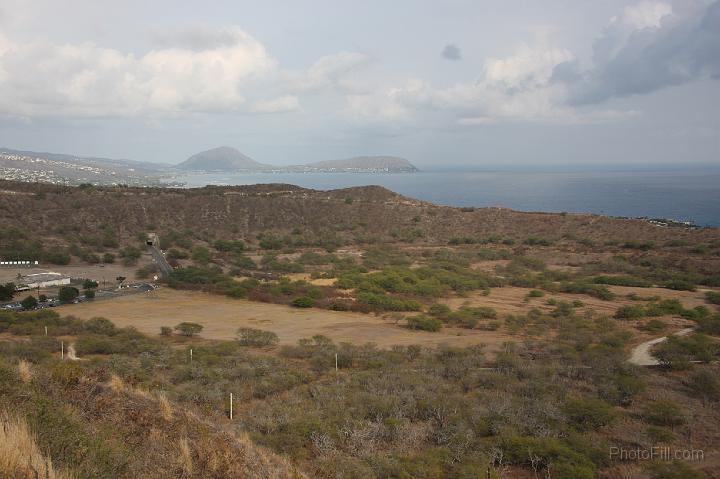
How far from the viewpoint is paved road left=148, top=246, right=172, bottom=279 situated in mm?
38925

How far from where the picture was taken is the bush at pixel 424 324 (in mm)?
24422

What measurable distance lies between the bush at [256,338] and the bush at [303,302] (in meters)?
8.28

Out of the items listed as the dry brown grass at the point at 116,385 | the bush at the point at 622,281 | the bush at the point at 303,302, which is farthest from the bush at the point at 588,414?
the bush at the point at 622,281

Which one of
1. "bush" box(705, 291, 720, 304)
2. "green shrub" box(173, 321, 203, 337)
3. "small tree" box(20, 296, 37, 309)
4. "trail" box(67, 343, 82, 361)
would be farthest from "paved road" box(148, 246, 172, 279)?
"bush" box(705, 291, 720, 304)

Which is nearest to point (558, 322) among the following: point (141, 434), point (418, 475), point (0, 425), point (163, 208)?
Answer: point (418, 475)

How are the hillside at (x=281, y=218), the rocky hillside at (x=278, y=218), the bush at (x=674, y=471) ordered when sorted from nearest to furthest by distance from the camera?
the bush at (x=674, y=471) < the hillside at (x=281, y=218) < the rocky hillside at (x=278, y=218)

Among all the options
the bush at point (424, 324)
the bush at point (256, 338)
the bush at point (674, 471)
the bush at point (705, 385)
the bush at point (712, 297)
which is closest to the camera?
the bush at point (674, 471)

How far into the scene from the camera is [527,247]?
2096 inches

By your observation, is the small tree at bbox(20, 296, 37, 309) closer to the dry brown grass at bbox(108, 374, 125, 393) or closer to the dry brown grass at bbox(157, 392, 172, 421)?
the dry brown grass at bbox(108, 374, 125, 393)

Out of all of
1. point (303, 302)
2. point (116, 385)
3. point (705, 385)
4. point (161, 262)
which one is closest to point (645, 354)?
point (705, 385)

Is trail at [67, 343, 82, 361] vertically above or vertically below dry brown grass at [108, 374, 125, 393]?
below

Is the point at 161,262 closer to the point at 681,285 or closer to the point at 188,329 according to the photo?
the point at 188,329

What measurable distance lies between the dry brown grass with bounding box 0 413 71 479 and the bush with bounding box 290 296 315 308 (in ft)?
77.7

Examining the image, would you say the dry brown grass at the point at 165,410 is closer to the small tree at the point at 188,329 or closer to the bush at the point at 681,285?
the small tree at the point at 188,329
